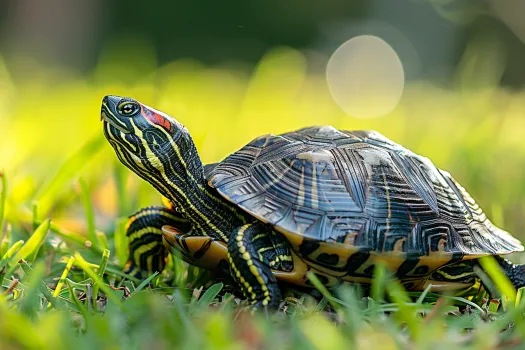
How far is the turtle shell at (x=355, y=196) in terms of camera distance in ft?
6.70

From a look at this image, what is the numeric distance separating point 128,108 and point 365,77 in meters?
6.77

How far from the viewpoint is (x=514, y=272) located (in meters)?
2.38

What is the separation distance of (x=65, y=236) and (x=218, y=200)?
0.67m

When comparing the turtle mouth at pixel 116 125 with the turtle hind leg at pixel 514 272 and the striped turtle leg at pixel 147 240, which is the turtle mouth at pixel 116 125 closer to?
the striped turtle leg at pixel 147 240

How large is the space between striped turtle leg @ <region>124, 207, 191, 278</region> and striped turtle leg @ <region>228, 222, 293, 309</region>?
454mm

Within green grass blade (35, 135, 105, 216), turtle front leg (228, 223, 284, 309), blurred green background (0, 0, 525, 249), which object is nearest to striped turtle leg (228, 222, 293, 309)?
turtle front leg (228, 223, 284, 309)

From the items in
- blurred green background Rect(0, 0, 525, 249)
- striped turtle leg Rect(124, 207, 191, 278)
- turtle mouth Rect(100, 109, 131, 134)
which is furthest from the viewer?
blurred green background Rect(0, 0, 525, 249)

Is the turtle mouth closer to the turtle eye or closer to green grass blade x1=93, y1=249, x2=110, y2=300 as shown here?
the turtle eye

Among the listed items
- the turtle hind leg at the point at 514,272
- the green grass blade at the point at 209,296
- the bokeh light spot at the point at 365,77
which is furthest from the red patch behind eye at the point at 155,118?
the bokeh light spot at the point at 365,77

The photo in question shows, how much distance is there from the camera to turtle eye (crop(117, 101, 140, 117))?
2158mm

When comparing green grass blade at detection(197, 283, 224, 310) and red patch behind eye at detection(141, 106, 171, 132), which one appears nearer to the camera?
green grass blade at detection(197, 283, 224, 310)

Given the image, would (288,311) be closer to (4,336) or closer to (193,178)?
(193,178)

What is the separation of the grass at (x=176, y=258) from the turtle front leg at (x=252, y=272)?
0.22 ft

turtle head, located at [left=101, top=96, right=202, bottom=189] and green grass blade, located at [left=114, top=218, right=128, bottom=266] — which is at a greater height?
turtle head, located at [left=101, top=96, right=202, bottom=189]
